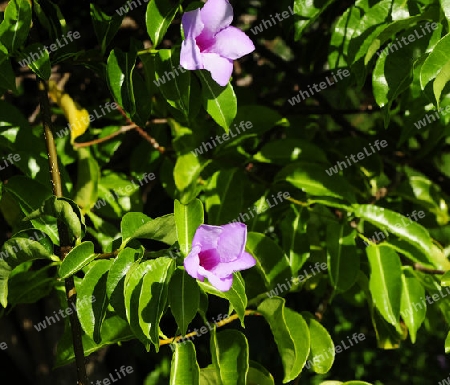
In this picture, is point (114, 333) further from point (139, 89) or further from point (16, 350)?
point (16, 350)

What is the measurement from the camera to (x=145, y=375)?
9.75 feet

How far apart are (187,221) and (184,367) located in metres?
0.28

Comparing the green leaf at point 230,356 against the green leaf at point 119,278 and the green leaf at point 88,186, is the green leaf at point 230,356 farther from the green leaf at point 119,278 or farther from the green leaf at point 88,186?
the green leaf at point 88,186

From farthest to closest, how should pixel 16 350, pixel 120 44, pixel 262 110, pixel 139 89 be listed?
pixel 16 350
pixel 120 44
pixel 262 110
pixel 139 89

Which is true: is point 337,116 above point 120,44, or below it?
below

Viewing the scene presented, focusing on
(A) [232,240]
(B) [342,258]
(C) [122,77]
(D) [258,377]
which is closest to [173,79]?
(C) [122,77]

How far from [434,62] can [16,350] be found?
1.93m

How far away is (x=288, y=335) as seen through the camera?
47.5 inches

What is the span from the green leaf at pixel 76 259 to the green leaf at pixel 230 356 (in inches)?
12.7

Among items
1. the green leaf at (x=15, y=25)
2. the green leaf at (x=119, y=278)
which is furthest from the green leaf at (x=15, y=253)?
the green leaf at (x=15, y=25)

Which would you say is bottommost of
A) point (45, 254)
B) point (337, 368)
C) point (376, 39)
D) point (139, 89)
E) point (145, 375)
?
point (337, 368)

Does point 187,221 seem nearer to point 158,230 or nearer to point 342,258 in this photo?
point 158,230

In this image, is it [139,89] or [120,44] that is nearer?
[139,89]

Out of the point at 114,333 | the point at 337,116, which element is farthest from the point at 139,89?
the point at 337,116
